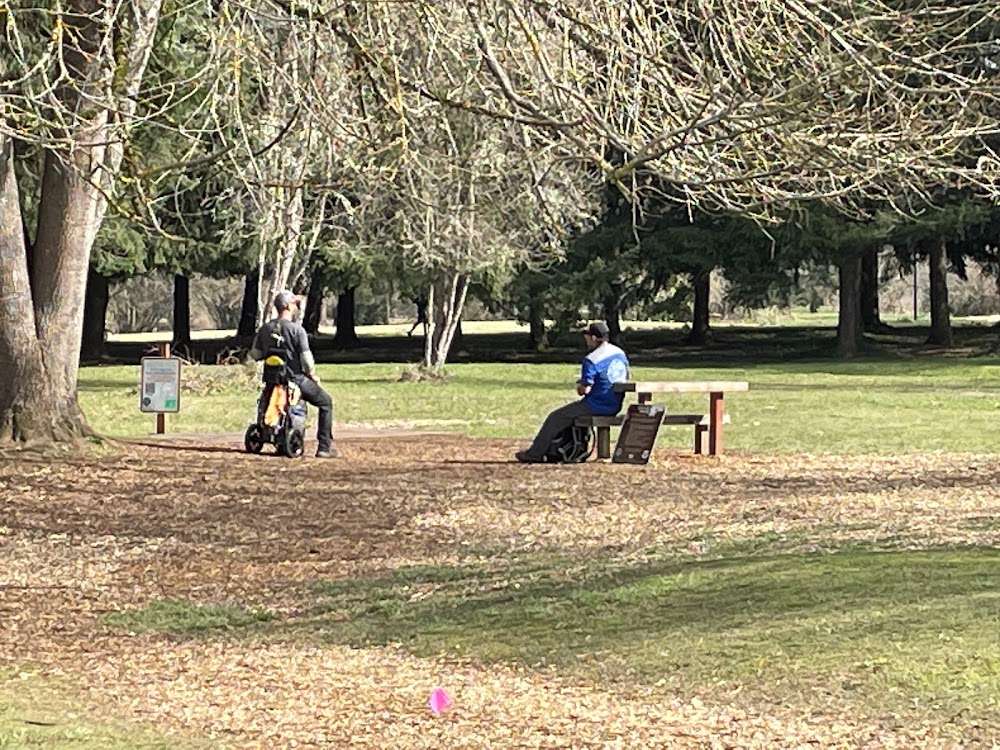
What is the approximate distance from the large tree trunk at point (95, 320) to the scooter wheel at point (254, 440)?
30.6m

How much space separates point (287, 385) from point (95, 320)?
33.6 meters

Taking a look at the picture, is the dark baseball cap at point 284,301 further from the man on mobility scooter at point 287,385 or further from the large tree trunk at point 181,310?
the large tree trunk at point 181,310

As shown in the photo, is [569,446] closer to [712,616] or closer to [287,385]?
[287,385]

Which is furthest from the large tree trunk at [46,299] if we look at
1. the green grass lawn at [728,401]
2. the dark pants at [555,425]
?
the dark pants at [555,425]

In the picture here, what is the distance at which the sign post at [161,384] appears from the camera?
18844 millimetres

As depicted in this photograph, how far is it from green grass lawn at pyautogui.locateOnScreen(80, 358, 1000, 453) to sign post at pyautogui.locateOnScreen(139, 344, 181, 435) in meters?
1.43

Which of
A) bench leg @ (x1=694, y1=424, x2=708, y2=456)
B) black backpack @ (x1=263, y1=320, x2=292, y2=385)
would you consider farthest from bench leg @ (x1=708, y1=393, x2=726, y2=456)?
black backpack @ (x1=263, y1=320, x2=292, y2=385)

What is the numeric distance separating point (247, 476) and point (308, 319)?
4336 cm

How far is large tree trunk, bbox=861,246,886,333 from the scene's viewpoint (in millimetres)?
52844

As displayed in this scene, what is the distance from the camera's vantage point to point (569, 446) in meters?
16.7

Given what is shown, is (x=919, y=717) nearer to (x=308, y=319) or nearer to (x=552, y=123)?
(x=552, y=123)

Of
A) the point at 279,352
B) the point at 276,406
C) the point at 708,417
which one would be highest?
the point at 279,352

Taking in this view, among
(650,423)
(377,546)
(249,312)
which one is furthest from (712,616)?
(249,312)

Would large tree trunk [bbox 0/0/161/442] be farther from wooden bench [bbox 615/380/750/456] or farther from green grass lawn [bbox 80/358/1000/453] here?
wooden bench [bbox 615/380/750/456]
